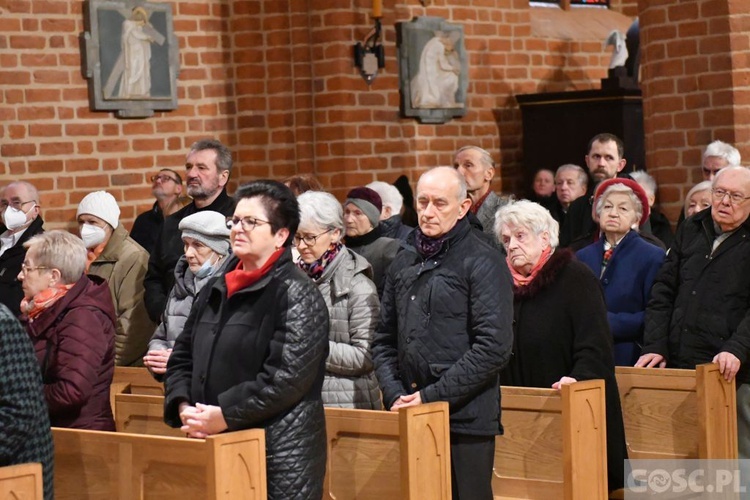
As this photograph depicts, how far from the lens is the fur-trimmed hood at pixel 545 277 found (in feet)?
16.9

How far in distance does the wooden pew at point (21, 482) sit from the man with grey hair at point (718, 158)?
5083mm

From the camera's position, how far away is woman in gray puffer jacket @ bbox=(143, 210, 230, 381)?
5.21 meters

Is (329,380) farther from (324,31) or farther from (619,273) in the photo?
(324,31)

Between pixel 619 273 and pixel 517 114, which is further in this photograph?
pixel 517 114

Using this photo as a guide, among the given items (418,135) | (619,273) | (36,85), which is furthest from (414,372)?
(418,135)

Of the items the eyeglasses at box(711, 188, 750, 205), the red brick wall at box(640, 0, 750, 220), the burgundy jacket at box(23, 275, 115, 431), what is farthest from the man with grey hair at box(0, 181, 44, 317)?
the red brick wall at box(640, 0, 750, 220)

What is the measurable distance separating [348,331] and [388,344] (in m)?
0.25

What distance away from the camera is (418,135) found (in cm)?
1009

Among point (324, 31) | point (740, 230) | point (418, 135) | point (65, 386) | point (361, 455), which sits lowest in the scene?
point (361, 455)

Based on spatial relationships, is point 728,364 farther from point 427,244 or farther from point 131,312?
point 131,312

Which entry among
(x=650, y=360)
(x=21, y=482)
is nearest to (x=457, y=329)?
(x=650, y=360)

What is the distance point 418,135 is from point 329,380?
17.3ft

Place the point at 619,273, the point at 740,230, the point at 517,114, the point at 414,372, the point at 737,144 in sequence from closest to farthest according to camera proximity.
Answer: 1. the point at 414,372
2. the point at 740,230
3. the point at 619,273
4. the point at 737,144
5. the point at 517,114

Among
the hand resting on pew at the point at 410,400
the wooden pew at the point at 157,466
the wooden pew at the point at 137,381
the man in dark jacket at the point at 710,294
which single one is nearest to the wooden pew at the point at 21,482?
the wooden pew at the point at 157,466
